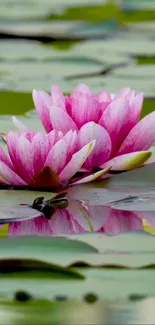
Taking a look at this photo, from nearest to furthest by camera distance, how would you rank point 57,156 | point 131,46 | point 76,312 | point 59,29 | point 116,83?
point 76,312
point 57,156
point 116,83
point 131,46
point 59,29

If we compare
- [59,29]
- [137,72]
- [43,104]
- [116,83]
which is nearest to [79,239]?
[43,104]

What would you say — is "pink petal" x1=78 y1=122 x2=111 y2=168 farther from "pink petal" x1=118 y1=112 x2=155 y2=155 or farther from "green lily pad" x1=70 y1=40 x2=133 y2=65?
"green lily pad" x1=70 y1=40 x2=133 y2=65

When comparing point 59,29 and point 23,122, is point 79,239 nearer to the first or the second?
point 23,122

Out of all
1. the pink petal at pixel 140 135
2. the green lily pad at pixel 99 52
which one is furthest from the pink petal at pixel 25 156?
the green lily pad at pixel 99 52

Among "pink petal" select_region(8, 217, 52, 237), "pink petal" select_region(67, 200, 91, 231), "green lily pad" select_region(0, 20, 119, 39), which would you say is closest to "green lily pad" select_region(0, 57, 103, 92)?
"green lily pad" select_region(0, 20, 119, 39)

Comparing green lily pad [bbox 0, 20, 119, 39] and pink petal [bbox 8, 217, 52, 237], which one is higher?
pink petal [bbox 8, 217, 52, 237]

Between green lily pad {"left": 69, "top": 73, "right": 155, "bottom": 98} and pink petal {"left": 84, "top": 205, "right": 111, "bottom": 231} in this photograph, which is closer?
pink petal {"left": 84, "top": 205, "right": 111, "bottom": 231}
